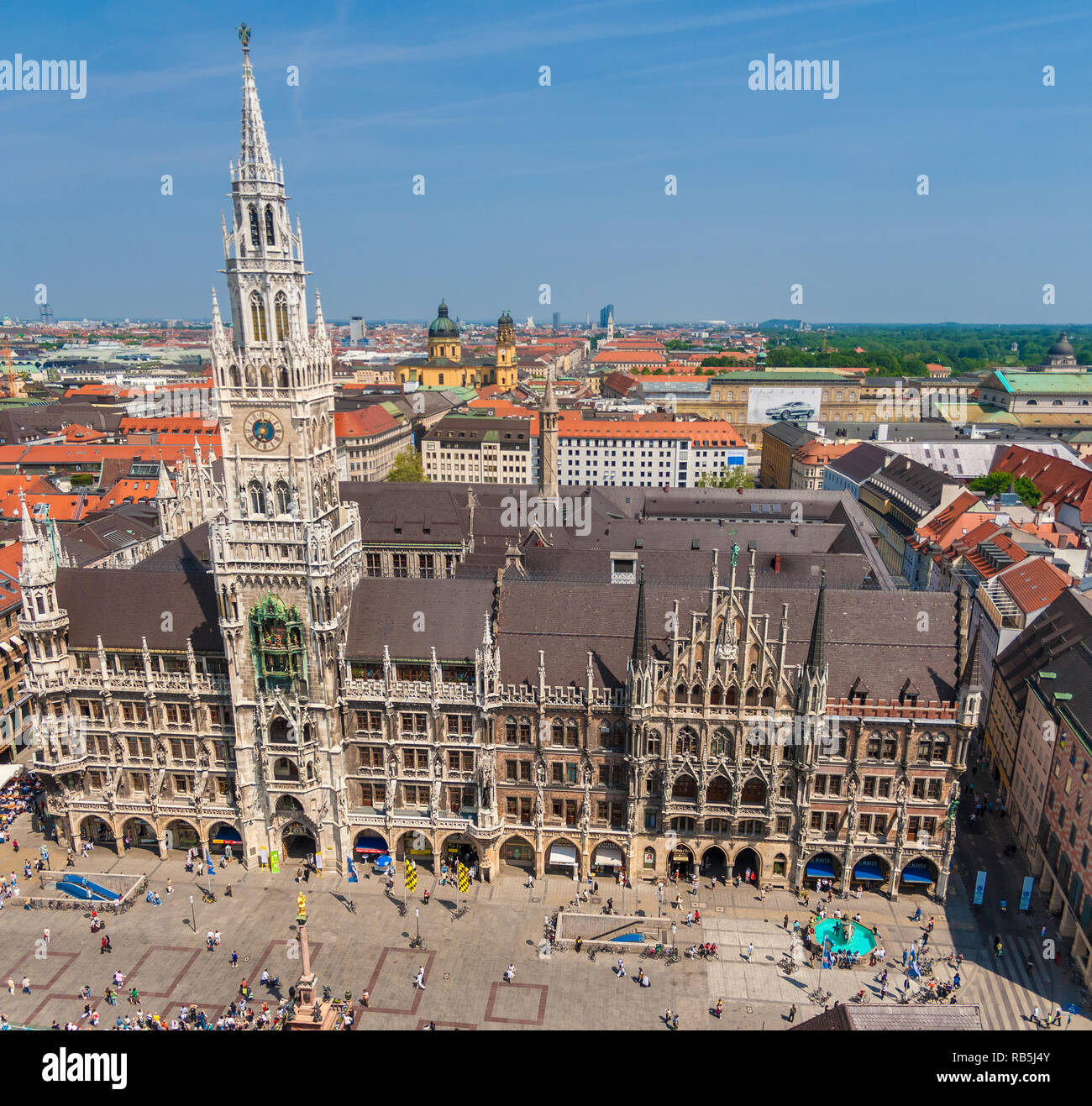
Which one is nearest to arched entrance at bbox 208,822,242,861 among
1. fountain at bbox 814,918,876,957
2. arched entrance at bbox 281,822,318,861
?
arched entrance at bbox 281,822,318,861

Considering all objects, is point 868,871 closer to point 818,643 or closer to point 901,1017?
point 818,643

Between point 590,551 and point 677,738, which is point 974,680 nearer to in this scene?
point 677,738

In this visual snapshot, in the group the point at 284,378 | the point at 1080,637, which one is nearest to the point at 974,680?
the point at 1080,637

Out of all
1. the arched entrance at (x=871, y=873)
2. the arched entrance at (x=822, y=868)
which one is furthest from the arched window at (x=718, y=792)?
the arched entrance at (x=871, y=873)

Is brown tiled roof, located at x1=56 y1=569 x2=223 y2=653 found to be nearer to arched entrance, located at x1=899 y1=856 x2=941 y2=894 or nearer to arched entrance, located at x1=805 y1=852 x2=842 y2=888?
arched entrance, located at x1=805 y1=852 x2=842 y2=888

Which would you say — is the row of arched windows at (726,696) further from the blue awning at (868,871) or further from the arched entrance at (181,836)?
the arched entrance at (181,836)
